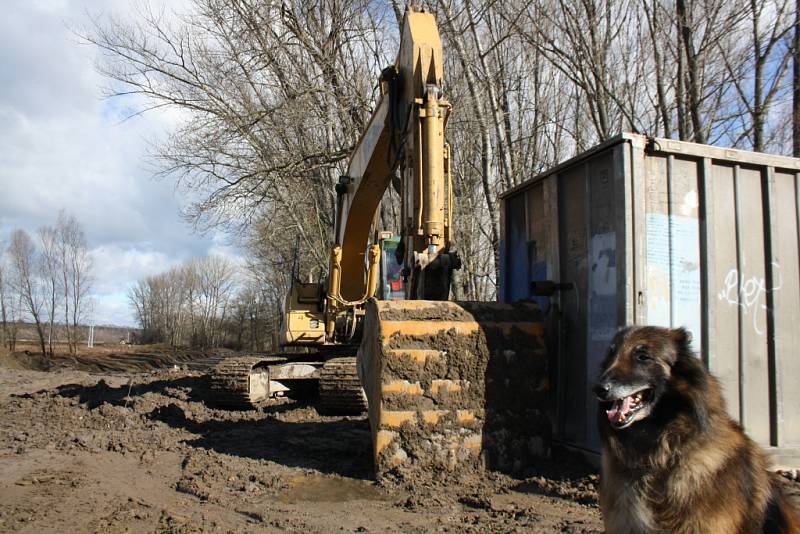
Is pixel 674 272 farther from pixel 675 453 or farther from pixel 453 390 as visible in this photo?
pixel 675 453

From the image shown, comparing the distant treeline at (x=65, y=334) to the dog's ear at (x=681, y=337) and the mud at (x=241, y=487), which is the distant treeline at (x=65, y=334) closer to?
the mud at (x=241, y=487)

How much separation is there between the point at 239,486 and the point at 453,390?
1.99 meters

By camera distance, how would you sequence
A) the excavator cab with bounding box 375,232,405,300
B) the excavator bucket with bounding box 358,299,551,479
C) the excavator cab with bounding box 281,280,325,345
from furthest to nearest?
the excavator cab with bounding box 281,280,325,345 → the excavator cab with bounding box 375,232,405,300 → the excavator bucket with bounding box 358,299,551,479

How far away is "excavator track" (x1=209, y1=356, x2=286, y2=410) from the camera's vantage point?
9641 mm

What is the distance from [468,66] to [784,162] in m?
10.4

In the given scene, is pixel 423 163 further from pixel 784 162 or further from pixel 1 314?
pixel 1 314

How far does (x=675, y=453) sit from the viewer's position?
273 cm

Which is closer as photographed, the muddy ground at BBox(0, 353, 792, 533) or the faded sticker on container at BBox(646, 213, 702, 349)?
the muddy ground at BBox(0, 353, 792, 533)

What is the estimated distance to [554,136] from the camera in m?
18.2

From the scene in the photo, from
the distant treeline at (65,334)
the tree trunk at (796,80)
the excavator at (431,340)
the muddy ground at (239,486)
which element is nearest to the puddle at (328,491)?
the muddy ground at (239,486)

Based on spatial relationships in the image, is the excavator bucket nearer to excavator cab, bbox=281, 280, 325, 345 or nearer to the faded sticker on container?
the faded sticker on container

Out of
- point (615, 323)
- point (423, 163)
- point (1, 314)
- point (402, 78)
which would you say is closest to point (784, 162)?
point (615, 323)

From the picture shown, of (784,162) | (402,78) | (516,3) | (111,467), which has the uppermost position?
(516,3)

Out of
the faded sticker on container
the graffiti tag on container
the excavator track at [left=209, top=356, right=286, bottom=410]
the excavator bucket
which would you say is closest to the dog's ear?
the faded sticker on container
